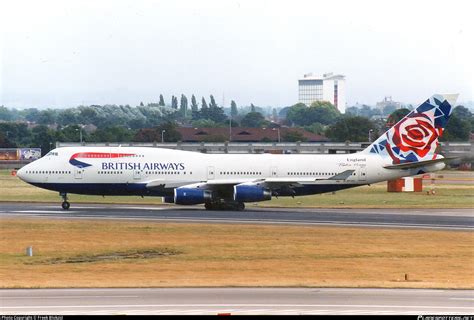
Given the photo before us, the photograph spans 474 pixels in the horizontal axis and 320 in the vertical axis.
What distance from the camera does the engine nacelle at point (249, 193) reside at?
2680 inches

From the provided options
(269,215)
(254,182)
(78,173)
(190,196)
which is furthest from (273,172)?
(78,173)

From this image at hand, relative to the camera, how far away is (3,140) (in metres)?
179

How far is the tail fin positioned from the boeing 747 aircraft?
7cm

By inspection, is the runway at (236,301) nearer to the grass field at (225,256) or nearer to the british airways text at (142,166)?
the grass field at (225,256)

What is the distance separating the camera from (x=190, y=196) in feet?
222

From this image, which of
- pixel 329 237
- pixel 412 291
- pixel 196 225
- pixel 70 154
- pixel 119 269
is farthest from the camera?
pixel 70 154

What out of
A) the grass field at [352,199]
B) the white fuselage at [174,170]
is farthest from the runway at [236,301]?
the grass field at [352,199]

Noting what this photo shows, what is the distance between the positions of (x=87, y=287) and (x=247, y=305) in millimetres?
7349

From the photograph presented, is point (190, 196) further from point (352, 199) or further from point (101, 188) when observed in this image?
point (352, 199)

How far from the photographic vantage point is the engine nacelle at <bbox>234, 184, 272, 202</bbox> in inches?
2680

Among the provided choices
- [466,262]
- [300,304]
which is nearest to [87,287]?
[300,304]

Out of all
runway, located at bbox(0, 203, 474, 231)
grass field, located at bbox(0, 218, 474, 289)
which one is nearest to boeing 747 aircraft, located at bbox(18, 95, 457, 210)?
runway, located at bbox(0, 203, 474, 231)

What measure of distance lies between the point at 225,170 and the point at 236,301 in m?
39.7

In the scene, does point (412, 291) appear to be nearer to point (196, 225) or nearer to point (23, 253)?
point (23, 253)
